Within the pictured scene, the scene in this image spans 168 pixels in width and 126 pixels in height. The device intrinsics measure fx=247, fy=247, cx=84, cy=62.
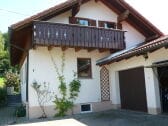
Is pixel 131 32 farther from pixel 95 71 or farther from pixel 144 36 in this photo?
pixel 95 71

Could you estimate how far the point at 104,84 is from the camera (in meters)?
15.4

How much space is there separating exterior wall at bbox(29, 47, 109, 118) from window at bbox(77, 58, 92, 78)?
0.23 m

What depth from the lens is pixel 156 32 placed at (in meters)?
16.5

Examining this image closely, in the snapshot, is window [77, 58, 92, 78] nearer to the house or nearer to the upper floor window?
the house

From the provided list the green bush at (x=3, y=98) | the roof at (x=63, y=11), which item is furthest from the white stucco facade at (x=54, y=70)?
the green bush at (x=3, y=98)

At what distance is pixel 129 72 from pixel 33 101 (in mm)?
5609

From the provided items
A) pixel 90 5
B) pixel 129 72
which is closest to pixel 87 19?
pixel 90 5

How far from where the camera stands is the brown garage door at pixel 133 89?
1298 centimetres

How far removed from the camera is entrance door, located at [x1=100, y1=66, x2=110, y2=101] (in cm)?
1519

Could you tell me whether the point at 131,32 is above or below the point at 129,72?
above

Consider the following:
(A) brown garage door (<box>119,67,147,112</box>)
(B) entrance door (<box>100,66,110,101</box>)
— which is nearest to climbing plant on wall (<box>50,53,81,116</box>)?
(B) entrance door (<box>100,66,110,101</box>)

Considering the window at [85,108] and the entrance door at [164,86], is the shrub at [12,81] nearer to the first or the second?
the window at [85,108]

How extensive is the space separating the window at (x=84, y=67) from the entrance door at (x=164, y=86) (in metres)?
4.45

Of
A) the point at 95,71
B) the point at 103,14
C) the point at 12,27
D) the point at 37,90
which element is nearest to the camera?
the point at 12,27
